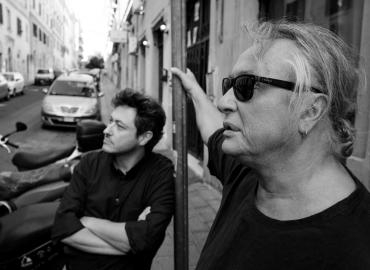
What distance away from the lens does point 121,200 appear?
6.82 ft

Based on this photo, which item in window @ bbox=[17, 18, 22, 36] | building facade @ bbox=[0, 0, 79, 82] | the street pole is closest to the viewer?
the street pole

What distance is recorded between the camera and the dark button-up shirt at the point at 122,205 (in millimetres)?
1995

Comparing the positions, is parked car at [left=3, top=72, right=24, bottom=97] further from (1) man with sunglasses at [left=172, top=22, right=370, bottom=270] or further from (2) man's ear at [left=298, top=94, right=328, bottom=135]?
(2) man's ear at [left=298, top=94, right=328, bottom=135]

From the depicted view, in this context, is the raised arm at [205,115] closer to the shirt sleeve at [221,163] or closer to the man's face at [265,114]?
the shirt sleeve at [221,163]

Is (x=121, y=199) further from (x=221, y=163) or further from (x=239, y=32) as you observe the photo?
(x=239, y=32)

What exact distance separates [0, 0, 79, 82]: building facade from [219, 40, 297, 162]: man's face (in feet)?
110

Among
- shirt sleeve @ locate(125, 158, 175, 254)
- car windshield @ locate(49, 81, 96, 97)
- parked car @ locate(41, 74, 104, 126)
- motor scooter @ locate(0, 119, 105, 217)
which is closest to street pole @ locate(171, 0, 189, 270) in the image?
shirt sleeve @ locate(125, 158, 175, 254)

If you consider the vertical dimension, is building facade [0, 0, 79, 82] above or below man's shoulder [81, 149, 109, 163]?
above

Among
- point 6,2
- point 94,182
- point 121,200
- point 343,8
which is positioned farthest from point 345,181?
point 6,2

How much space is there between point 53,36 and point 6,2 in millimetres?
31953

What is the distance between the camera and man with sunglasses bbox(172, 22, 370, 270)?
43.3 inches

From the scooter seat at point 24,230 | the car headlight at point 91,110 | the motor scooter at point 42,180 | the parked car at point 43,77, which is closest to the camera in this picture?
the scooter seat at point 24,230

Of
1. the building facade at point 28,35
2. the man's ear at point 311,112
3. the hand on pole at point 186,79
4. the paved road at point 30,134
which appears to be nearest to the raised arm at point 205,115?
the hand on pole at point 186,79

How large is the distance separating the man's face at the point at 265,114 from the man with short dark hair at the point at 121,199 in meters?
0.85
